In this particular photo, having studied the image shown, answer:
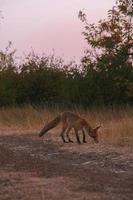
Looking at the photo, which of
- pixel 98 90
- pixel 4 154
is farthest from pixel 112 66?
pixel 4 154

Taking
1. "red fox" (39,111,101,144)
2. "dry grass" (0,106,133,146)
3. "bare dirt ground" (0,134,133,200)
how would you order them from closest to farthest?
"bare dirt ground" (0,134,133,200)
"red fox" (39,111,101,144)
"dry grass" (0,106,133,146)

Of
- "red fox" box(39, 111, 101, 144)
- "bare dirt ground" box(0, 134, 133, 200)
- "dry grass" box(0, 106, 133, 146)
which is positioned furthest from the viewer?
"dry grass" box(0, 106, 133, 146)

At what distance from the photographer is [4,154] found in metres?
16.3

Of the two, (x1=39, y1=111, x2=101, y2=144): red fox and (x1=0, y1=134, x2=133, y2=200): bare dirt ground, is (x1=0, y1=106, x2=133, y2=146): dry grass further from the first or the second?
(x1=0, y1=134, x2=133, y2=200): bare dirt ground

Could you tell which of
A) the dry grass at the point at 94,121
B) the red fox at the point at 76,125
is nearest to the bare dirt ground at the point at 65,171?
the red fox at the point at 76,125

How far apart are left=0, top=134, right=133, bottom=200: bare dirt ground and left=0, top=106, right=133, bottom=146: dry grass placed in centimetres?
94

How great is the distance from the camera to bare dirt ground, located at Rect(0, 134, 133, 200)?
9.90m

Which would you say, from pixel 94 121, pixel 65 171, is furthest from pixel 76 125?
pixel 65 171

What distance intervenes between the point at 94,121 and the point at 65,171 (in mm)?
11696

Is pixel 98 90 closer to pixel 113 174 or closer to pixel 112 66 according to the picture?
pixel 112 66

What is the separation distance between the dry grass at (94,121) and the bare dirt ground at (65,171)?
0.94 meters

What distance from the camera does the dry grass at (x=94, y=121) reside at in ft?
63.8

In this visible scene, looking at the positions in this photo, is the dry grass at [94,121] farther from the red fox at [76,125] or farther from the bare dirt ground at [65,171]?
the bare dirt ground at [65,171]

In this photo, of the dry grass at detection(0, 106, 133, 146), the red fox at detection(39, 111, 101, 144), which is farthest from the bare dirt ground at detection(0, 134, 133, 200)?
the dry grass at detection(0, 106, 133, 146)
